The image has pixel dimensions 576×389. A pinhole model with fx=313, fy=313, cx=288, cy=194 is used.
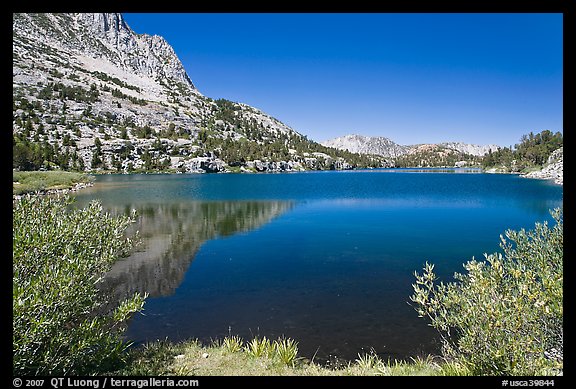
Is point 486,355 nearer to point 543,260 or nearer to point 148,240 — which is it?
point 543,260

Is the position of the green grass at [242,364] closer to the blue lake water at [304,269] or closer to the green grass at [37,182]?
the blue lake water at [304,269]

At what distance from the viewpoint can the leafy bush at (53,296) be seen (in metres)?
6.44

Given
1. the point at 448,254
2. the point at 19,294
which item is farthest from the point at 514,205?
the point at 19,294

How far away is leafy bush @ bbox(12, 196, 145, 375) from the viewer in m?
6.44

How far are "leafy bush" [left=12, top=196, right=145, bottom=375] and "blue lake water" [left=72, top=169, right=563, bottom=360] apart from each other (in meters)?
5.80

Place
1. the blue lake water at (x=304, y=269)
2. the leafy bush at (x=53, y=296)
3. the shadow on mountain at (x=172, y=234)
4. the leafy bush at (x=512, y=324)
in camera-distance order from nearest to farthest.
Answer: the leafy bush at (x=53, y=296)
the leafy bush at (x=512, y=324)
the blue lake water at (x=304, y=269)
the shadow on mountain at (x=172, y=234)

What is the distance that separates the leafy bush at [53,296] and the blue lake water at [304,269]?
580cm

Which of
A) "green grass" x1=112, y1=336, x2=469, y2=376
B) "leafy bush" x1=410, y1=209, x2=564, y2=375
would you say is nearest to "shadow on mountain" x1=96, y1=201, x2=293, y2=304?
"green grass" x1=112, y1=336, x2=469, y2=376

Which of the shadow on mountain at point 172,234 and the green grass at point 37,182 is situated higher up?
the green grass at point 37,182

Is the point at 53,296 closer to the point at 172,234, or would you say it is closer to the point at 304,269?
the point at 304,269

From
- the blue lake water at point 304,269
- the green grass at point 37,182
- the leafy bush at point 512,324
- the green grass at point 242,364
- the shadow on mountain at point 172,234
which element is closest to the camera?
the leafy bush at point 512,324

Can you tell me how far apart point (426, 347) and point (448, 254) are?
592 inches

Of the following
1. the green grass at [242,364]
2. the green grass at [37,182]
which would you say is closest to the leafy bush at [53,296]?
the green grass at [242,364]

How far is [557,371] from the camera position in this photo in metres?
6.25
